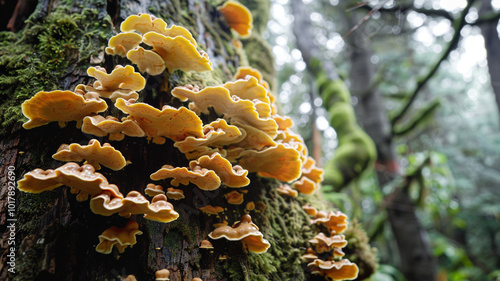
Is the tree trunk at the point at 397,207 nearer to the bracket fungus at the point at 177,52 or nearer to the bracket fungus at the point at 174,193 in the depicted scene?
the bracket fungus at the point at 177,52

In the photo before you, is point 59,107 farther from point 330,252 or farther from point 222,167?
point 330,252

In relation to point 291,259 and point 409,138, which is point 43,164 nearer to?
point 291,259

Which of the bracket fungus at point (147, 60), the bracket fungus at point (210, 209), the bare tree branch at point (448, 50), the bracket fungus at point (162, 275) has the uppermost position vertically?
the bare tree branch at point (448, 50)

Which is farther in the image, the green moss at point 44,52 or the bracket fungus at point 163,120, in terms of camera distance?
the green moss at point 44,52

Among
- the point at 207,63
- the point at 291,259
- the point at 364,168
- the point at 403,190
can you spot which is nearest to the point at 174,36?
the point at 207,63

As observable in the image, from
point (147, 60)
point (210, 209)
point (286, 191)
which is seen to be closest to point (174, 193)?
point (210, 209)

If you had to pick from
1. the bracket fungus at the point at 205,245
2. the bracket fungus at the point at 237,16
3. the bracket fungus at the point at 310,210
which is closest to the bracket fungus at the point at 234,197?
the bracket fungus at the point at 205,245

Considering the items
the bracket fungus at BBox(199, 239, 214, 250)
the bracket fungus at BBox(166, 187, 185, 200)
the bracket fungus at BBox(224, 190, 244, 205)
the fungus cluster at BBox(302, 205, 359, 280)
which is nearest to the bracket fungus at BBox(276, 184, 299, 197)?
the fungus cluster at BBox(302, 205, 359, 280)
